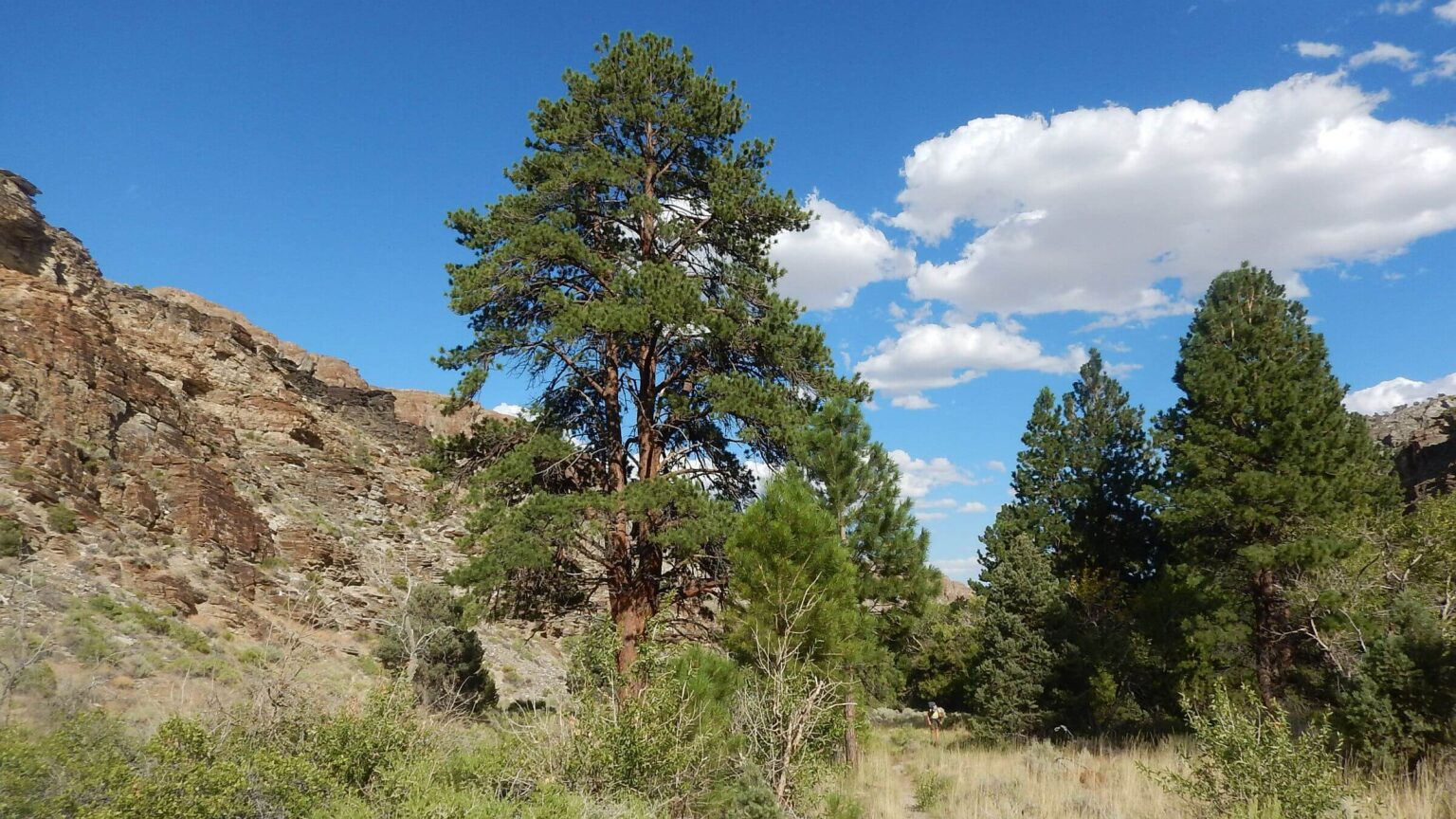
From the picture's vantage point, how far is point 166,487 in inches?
930

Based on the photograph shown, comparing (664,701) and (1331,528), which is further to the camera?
(1331,528)

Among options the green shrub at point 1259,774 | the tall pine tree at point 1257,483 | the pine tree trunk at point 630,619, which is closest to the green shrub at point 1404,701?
the green shrub at point 1259,774

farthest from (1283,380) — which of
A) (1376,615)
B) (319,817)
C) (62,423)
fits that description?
(62,423)

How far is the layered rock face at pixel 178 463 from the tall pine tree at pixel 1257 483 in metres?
16.6

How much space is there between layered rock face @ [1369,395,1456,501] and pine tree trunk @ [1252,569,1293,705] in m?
18.3

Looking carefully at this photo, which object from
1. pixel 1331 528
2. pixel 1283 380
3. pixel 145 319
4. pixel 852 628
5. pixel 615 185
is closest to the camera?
pixel 852 628

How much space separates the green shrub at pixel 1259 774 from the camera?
6.44 metres

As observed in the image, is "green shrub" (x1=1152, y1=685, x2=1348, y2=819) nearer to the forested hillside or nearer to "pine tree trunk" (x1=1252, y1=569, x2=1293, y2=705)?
the forested hillside

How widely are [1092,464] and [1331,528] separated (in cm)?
1462

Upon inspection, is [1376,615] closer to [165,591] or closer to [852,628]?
[852,628]

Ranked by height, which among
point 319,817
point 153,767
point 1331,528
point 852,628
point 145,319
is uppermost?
point 145,319

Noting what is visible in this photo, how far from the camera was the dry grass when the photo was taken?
25.8ft

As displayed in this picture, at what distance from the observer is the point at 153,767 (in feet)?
16.8

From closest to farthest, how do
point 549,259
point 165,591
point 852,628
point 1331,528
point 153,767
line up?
point 153,767 → point 852,628 → point 549,259 → point 1331,528 → point 165,591
